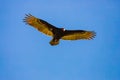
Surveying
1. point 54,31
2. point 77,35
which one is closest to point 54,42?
point 54,31

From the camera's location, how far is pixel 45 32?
29.0 m

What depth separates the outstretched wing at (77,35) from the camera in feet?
95.1

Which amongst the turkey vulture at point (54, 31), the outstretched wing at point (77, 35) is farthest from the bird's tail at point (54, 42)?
the outstretched wing at point (77, 35)

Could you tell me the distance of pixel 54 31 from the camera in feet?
93.7

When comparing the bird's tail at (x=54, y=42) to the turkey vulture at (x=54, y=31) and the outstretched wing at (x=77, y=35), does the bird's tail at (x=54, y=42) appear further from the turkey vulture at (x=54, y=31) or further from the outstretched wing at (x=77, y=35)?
the outstretched wing at (x=77, y=35)

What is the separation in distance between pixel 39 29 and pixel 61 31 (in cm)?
135

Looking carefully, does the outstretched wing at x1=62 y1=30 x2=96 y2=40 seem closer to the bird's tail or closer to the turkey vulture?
the turkey vulture

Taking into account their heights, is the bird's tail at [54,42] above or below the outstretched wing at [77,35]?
below

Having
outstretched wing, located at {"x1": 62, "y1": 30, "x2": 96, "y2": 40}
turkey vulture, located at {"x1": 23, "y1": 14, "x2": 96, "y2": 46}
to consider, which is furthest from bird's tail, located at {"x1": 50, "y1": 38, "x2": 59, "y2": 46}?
outstretched wing, located at {"x1": 62, "y1": 30, "x2": 96, "y2": 40}

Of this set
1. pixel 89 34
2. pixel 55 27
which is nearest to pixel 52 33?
pixel 55 27

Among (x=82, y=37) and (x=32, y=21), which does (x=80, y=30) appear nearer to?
(x=82, y=37)

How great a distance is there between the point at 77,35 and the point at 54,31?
166cm

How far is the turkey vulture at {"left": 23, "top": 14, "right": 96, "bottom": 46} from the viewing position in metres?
28.4

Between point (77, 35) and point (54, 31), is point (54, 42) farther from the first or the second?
point (77, 35)
